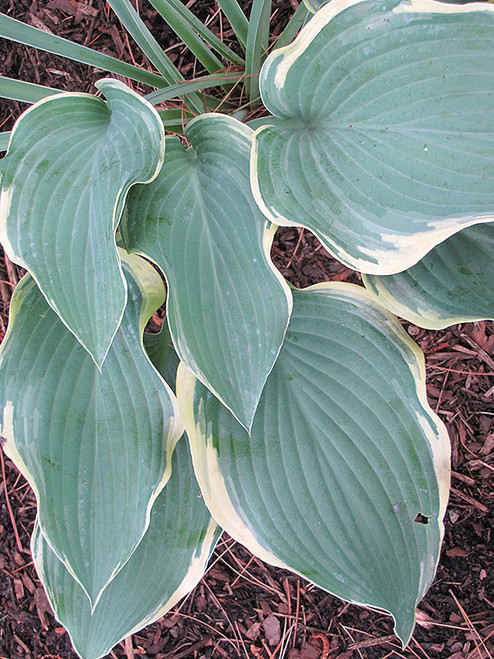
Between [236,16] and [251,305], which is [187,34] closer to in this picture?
[236,16]

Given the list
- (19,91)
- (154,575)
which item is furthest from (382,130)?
(154,575)

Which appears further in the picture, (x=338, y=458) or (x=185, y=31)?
(x=185, y=31)

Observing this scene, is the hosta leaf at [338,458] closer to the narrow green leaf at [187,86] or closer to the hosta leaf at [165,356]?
the hosta leaf at [165,356]

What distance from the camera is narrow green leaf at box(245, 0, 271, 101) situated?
91 cm

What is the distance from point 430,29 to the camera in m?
0.65

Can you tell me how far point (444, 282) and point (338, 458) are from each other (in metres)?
0.33

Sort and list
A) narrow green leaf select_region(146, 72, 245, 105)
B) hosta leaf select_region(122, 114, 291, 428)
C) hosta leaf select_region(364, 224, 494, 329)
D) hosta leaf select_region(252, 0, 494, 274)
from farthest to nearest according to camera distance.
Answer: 1. narrow green leaf select_region(146, 72, 245, 105)
2. hosta leaf select_region(364, 224, 494, 329)
3. hosta leaf select_region(122, 114, 291, 428)
4. hosta leaf select_region(252, 0, 494, 274)

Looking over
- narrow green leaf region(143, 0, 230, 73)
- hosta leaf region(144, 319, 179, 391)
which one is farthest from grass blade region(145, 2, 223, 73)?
hosta leaf region(144, 319, 179, 391)

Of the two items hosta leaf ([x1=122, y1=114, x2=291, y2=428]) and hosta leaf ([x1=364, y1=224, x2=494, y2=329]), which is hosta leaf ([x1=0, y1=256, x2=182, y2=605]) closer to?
hosta leaf ([x1=122, y1=114, x2=291, y2=428])

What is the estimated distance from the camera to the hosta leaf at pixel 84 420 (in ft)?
2.91

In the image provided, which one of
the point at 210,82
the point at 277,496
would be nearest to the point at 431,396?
the point at 277,496

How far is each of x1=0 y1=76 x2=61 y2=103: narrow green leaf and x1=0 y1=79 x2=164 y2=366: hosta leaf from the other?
240mm

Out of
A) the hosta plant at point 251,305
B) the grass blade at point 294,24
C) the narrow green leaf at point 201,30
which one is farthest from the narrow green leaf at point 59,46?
the grass blade at point 294,24

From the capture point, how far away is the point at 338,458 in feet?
2.91
